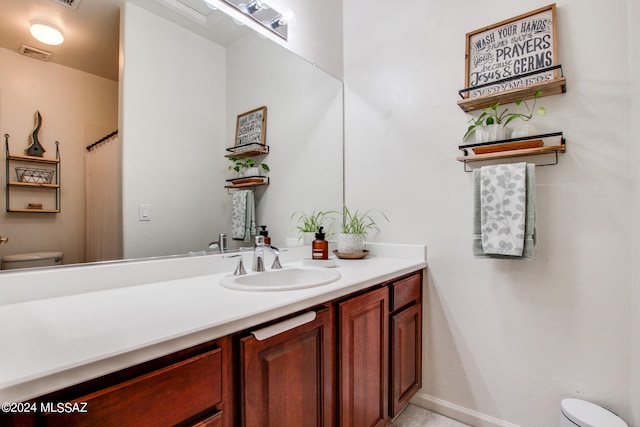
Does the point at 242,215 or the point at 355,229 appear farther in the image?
the point at 355,229

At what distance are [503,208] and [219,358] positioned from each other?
1259 mm

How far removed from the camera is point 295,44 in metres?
1.88

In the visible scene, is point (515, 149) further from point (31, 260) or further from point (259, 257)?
point (31, 260)

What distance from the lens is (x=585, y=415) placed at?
121 centimetres

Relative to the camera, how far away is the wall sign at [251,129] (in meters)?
1.52

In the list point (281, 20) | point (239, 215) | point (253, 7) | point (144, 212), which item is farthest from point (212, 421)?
point (281, 20)

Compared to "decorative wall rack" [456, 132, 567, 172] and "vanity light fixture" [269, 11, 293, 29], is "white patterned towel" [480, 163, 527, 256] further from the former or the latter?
"vanity light fixture" [269, 11, 293, 29]

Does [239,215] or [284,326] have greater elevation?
[239,215]

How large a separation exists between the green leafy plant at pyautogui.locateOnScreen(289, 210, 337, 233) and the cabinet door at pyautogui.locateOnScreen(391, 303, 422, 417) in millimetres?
740

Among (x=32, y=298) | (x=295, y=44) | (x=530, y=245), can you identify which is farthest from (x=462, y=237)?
(x=32, y=298)

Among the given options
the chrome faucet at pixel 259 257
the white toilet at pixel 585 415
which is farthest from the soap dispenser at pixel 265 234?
the white toilet at pixel 585 415

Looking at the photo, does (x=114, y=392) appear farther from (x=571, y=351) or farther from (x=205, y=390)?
(x=571, y=351)

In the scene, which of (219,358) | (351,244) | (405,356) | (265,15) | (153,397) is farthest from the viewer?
(351,244)

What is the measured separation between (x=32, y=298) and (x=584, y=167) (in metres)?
2.06
